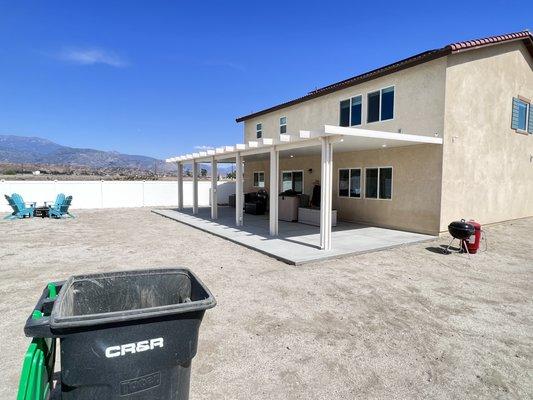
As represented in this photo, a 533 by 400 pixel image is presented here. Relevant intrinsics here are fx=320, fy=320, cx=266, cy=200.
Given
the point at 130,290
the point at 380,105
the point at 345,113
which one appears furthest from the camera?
the point at 345,113

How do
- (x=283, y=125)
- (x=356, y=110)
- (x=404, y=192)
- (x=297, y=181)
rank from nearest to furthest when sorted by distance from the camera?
(x=404, y=192) → (x=356, y=110) → (x=297, y=181) → (x=283, y=125)

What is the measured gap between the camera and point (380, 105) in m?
11.7

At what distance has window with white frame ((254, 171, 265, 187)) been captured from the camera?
19.0 m

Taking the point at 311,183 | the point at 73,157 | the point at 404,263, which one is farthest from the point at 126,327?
the point at 73,157

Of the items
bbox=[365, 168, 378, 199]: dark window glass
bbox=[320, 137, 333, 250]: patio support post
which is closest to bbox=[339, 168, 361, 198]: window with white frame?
bbox=[365, 168, 378, 199]: dark window glass

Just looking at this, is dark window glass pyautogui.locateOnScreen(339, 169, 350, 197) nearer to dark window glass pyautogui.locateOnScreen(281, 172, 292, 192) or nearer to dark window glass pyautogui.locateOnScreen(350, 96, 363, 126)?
dark window glass pyautogui.locateOnScreen(350, 96, 363, 126)

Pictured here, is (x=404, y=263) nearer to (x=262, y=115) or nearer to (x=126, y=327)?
(x=126, y=327)

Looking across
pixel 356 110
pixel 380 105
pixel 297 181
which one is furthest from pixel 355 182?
pixel 297 181

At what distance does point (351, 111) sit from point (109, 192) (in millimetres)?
16167

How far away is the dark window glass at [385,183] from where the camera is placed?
11.3 meters

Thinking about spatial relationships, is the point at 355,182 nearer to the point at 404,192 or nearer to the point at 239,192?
the point at 404,192

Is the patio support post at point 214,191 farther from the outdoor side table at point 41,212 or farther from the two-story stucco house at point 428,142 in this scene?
the outdoor side table at point 41,212

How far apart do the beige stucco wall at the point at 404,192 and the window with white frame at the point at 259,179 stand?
6245 mm

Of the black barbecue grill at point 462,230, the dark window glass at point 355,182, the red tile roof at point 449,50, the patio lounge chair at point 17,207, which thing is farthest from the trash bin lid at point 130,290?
the patio lounge chair at point 17,207
